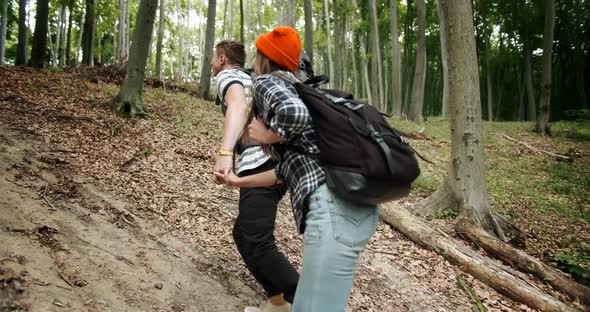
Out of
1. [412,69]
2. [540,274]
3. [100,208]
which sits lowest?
[540,274]

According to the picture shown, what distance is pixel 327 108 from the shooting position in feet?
5.71

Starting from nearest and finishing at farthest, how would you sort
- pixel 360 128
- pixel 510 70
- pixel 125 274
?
pixel 360 128 → pixel 125 274 → pixel 510 70

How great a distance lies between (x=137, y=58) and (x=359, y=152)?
8064mm

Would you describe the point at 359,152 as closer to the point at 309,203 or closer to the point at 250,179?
the point at 309,203

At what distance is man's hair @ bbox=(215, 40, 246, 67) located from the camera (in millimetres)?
2797

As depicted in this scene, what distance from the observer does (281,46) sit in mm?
1941

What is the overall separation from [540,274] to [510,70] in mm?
38401

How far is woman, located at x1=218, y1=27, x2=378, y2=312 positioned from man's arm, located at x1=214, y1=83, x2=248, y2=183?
1.35 ft

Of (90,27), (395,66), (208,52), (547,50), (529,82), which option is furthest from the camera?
(529,82)

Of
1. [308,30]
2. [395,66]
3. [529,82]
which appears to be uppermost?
[529,82]

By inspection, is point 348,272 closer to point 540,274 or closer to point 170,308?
point 170,308

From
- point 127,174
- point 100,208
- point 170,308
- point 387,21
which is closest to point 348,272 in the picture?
point 170,308

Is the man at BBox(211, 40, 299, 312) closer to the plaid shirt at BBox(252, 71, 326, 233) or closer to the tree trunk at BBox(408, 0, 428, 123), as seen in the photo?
the plaid shirt at BBox(252, 71, 326, 233)

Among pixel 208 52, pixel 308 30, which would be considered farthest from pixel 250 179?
pixel 208 52
